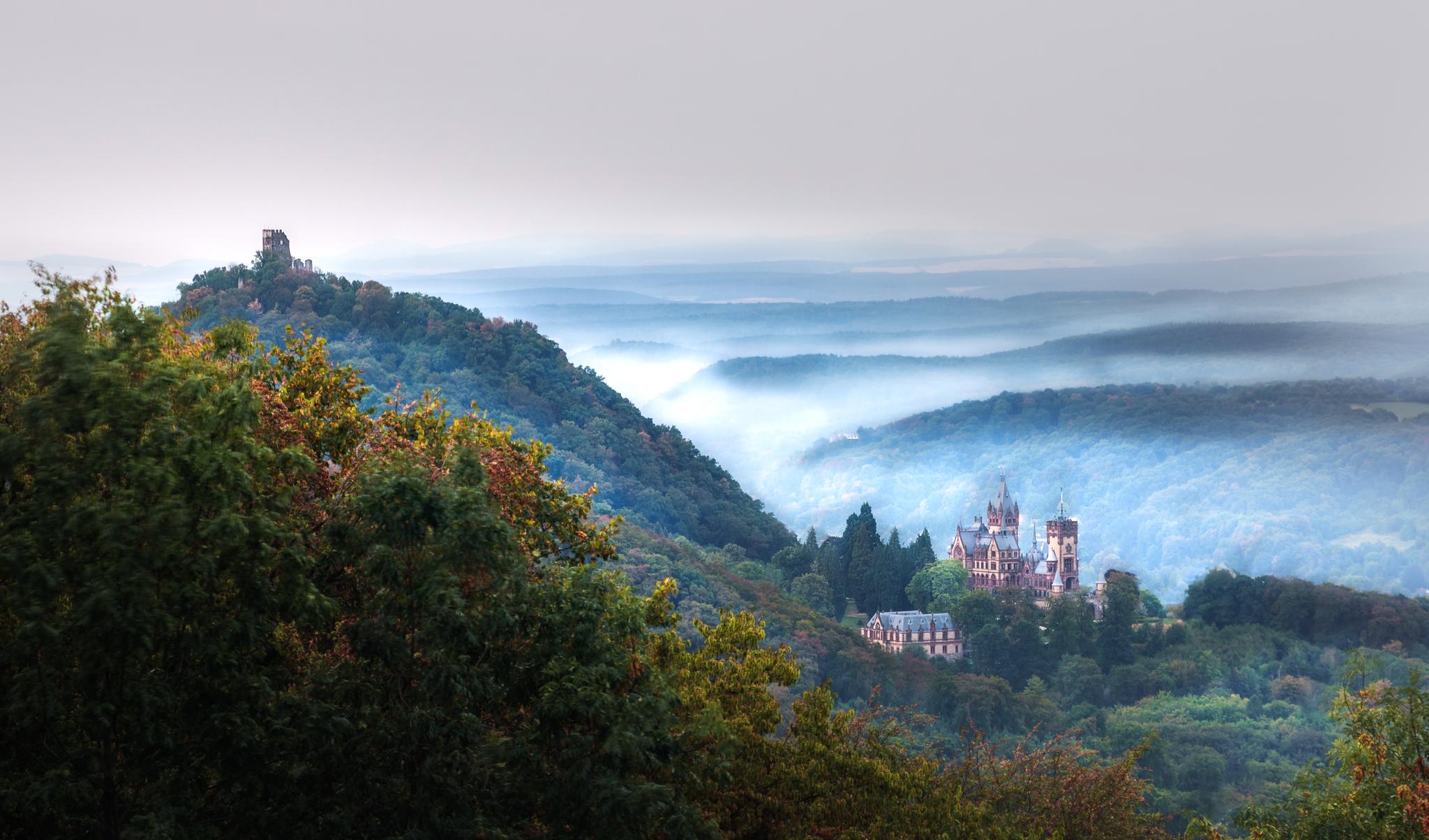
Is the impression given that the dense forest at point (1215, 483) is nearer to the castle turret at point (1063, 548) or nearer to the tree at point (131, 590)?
the castle turret at point (1063, 548)

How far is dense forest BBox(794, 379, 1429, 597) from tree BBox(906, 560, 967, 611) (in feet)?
175

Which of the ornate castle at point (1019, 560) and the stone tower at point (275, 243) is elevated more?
the stone tower at point (275, 243)

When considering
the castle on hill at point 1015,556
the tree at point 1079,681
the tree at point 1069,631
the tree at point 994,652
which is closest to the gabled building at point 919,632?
the tree at point 994,652

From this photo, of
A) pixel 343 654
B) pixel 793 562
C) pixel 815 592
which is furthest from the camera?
pixel 793 562

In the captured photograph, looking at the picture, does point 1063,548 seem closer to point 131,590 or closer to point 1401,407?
point 131,590

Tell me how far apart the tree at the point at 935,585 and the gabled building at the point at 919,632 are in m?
2.15

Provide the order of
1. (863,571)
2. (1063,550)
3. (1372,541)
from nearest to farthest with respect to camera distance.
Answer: (863,571) < (1063,550) < (1372,541)

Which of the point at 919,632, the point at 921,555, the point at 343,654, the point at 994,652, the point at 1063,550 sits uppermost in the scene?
the point at 343,654

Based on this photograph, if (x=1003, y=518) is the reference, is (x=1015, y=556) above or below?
below

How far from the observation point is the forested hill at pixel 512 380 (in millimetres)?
93250

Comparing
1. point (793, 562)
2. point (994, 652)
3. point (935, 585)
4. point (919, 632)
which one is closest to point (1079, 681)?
point (994, 652)

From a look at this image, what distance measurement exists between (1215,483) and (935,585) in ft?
302

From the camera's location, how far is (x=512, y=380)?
10038 cm

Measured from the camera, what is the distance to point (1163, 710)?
7019 centimetres
